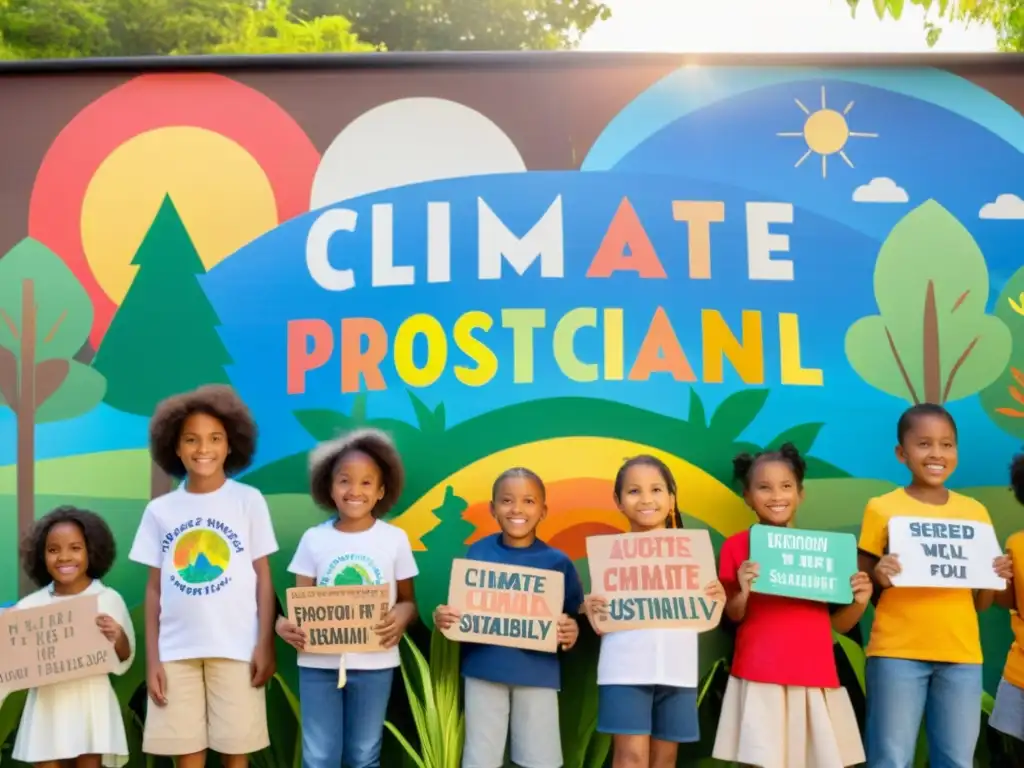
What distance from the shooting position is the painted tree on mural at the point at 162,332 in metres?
4.27

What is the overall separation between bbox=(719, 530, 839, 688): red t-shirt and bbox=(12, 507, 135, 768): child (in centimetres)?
239

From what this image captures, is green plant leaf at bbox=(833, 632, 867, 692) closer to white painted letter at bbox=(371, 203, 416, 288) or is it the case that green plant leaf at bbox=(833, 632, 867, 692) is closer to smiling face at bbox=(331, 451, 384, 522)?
smiling face at bbox=(331, 451, 384, 522)

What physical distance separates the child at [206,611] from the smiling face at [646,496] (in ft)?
4.67

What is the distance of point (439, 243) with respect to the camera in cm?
431

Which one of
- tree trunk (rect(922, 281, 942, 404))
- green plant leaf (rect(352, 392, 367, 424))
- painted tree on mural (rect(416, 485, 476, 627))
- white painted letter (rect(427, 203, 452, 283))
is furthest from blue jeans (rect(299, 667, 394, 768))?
tree trunk (rect(922, 281, 942, 404))

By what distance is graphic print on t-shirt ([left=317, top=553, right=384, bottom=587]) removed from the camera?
3656 millimetres

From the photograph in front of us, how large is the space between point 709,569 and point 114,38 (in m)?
13.2

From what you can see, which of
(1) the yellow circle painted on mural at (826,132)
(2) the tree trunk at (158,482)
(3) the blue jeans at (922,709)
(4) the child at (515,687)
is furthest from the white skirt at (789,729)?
(2) the tree trunk at (158,482)

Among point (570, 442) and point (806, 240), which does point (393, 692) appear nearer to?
point (570, 442)

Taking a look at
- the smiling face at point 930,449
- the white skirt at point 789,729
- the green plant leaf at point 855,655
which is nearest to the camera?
the white skirt at point 789,729

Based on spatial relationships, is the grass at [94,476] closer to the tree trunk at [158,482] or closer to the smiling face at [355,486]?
the tree trunk at [158,482]

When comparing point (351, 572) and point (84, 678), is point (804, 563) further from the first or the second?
point (84, 678)

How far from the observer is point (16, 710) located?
13.5 ft

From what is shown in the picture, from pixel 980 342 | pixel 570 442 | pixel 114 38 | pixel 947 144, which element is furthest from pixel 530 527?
pixel 114 38
